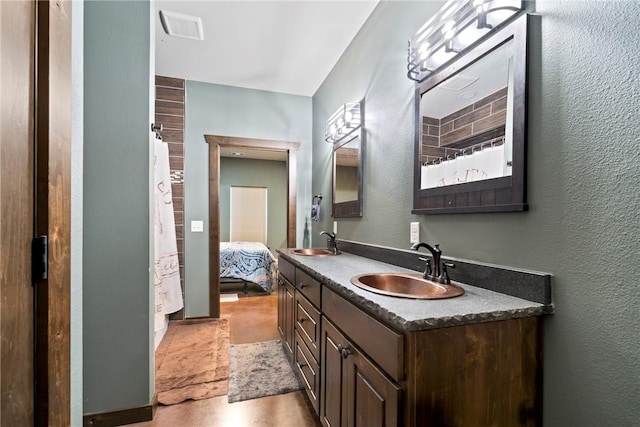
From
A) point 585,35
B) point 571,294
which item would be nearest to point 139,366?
point 571,294

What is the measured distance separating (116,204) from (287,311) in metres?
1.41

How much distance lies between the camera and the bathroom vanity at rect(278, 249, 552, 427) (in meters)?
0.83

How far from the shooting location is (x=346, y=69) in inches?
104

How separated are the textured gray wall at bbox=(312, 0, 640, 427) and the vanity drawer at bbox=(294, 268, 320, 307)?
84cm

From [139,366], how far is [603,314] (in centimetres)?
211

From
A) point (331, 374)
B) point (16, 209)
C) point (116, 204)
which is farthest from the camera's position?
point (116, 204)

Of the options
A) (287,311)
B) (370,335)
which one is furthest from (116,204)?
(370,335)

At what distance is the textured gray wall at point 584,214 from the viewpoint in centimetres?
77

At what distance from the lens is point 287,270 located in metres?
2.33

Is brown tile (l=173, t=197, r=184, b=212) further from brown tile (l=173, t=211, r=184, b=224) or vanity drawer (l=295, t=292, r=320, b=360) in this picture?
vanity drawer (l=295, t=292, r=320, b=360)

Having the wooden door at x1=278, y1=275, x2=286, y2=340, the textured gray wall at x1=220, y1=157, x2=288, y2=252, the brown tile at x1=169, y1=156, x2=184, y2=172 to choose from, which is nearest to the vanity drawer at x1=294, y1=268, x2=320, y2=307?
the wooden door at x1=278, y1=275, x2=286, y2=340

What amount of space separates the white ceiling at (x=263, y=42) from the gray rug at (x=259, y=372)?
107 inches

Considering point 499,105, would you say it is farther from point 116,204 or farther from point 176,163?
point 176,163

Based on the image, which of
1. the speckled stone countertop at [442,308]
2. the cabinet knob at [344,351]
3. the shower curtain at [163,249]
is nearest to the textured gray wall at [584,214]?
the speckled stone countertop at [442,308]
